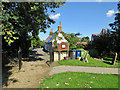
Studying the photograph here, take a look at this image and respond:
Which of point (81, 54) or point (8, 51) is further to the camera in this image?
point (81, 54)

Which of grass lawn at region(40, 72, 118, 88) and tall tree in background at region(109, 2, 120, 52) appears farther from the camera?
tall tree in background at region(109, 2, 120, 52)

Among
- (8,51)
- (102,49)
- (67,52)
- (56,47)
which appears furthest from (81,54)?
(8,51)

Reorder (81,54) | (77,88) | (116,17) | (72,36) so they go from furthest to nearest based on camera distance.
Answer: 1. (116,17)
2. (72,36)
3. (81,54)
4. (77,88)

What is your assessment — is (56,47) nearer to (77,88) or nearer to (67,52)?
(67,52)

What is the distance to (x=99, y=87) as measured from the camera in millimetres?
4633

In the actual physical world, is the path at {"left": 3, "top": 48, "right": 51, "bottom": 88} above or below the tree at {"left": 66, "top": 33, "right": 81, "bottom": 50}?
below

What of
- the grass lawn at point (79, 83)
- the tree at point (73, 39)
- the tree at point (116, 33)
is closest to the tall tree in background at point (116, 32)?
the tree at point (116, 33)

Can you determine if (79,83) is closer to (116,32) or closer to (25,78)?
(25,78)

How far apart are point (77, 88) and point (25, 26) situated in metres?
4.85

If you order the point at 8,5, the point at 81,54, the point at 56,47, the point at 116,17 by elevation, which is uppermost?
the point at 116,17

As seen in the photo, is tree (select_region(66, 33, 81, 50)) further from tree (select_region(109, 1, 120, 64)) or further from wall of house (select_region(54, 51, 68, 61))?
tree (select_region(109, 1, 120, 64))

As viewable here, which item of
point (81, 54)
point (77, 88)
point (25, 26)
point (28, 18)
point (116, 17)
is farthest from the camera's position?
point (116, 17)

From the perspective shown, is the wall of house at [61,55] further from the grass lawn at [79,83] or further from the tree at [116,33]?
the tree at [116,33]

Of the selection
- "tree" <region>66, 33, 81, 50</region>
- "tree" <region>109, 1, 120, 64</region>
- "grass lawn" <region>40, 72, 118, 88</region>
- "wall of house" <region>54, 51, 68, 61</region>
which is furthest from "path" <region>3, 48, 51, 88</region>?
"tree" <region>109, 1, 120, 64</region>
